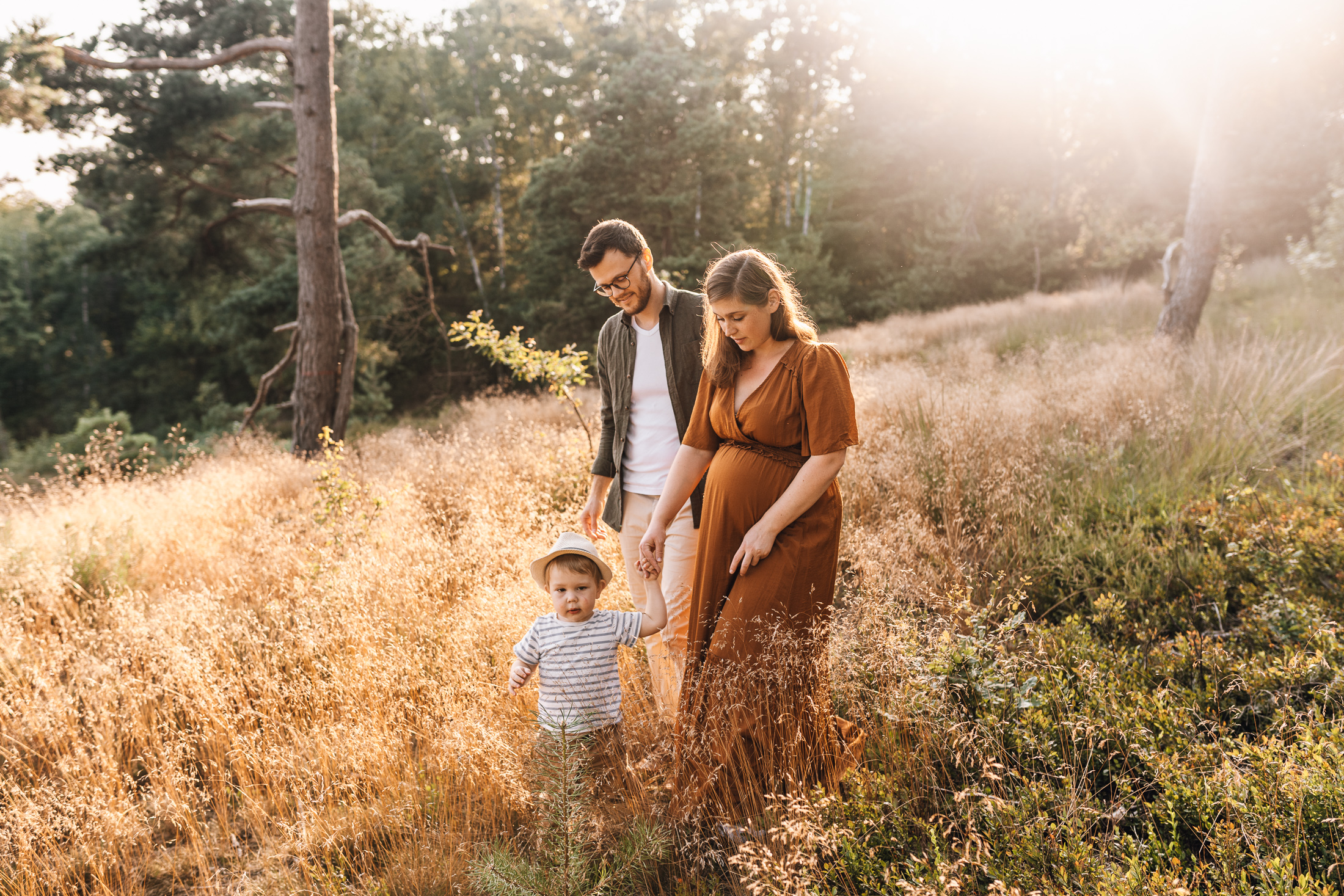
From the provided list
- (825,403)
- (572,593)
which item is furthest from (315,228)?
(825,403)

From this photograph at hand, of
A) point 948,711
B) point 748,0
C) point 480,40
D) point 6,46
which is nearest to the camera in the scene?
point 948,711

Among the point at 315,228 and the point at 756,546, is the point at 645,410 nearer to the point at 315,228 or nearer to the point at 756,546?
the point at 756,546

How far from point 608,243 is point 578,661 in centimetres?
152

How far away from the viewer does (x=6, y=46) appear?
5.84m

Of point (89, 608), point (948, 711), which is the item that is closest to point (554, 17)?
point (89, 608)

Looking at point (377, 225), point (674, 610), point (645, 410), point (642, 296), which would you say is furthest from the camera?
point (377, 225)

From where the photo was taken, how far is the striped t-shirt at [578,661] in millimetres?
2129

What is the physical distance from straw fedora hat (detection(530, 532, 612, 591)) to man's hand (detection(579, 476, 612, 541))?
63 cm

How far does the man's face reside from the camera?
98.0 inches

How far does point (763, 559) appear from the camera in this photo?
6.88 feet

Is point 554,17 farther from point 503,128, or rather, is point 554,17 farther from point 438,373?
point 438,373

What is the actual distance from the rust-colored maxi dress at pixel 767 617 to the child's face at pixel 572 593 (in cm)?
36

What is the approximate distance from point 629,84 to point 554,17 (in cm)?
1243

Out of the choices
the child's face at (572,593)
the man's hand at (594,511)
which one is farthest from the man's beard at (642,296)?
the child's face at (572,593)
